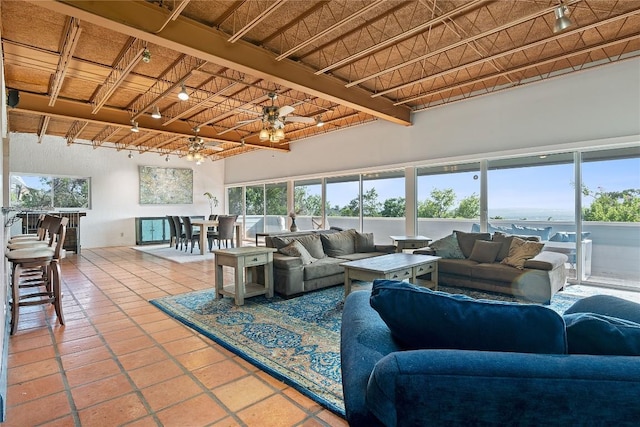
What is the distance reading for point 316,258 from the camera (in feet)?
15.9

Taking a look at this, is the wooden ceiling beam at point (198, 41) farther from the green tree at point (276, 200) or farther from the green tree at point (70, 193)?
the green tree at point (70, 193)

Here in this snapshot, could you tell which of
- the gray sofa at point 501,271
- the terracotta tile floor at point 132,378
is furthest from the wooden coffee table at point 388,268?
the terracotta tile floor at point 132,378

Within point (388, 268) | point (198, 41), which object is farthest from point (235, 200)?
point (388, 268)

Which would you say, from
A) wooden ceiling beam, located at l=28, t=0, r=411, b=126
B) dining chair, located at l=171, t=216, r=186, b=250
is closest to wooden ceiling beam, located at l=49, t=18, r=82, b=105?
wooden ceiling beam, located at l=28, t=0, r=411, b=126

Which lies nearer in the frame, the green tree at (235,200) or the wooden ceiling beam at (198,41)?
the wooden ceiling beam at (198,41)

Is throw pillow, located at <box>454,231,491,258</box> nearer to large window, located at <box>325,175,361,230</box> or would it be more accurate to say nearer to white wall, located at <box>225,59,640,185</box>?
white wall, located at <box>225,59,640,185</box>

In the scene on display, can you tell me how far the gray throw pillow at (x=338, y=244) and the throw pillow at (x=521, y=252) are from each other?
2.19 meters

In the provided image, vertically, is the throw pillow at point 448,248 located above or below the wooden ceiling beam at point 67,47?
below

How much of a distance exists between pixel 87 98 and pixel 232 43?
4092 millimetres

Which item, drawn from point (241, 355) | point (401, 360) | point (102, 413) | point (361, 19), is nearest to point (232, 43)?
point (361, 19)

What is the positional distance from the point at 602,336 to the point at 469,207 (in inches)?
215

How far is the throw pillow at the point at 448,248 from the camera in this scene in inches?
195

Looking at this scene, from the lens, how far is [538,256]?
13.8 ft

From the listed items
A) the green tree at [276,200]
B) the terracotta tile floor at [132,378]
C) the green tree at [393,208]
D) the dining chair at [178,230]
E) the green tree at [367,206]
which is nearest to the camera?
the terracotta tile floor at [132,378]
